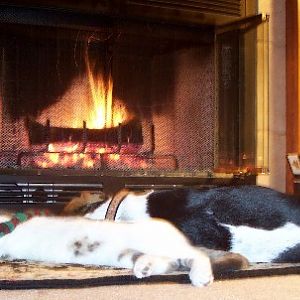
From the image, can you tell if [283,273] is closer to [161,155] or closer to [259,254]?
[259,254]

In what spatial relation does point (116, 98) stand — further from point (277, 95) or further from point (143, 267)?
point (143, 267)

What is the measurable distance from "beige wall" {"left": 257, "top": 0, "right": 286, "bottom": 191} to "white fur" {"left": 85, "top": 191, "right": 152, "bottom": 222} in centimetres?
139

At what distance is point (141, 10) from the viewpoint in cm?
246

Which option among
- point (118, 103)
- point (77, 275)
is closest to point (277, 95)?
point (118, 103)

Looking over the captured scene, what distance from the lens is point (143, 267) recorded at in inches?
42.9

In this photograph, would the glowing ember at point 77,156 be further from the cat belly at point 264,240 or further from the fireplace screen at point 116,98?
the cat belly at point 264,240

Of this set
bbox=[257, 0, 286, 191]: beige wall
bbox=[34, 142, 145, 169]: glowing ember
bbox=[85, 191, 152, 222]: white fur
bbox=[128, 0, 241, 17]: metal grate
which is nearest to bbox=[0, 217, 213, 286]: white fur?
bbox=[85, 191, 152, 222]: white fur

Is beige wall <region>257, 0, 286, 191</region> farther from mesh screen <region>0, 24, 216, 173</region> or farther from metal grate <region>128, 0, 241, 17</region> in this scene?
mesh screen <region>0, 24, 216, 173</region>

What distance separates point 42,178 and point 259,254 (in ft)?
3.97

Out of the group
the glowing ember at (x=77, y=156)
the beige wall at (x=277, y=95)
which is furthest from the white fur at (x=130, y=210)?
the beige wall at (x=277, y=95)

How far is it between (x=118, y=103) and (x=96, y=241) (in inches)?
54.2

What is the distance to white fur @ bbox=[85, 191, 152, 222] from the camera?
138 centimetres

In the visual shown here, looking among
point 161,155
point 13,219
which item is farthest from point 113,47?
point 13,219

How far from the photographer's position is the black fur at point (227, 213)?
130cm
